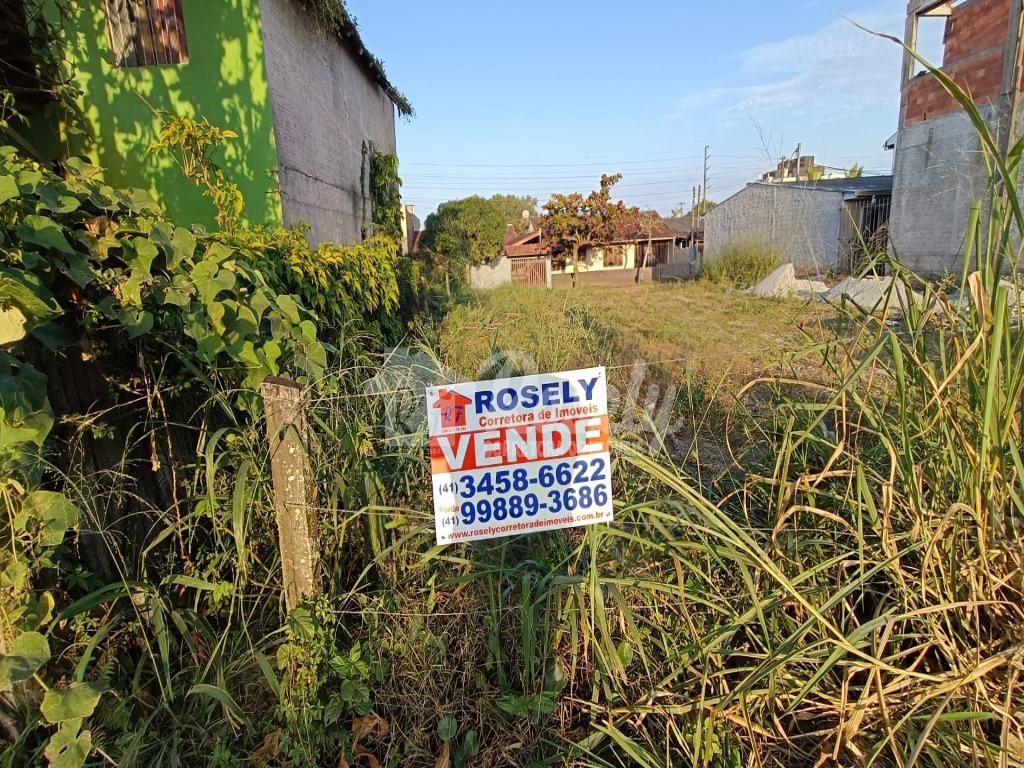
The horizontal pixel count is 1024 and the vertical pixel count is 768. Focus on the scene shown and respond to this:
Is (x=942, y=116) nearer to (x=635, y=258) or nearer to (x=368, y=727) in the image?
(x=368, y=727)

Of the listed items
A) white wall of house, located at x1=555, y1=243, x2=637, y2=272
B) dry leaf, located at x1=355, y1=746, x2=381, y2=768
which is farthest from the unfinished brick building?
white wall of house, located at x1=555, y1=243, x2=637, y2=272

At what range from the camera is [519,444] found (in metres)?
1.50

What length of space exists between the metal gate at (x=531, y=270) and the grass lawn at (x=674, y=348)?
13.5m

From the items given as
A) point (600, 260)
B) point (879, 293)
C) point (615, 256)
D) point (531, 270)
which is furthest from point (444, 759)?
point (615, 256)

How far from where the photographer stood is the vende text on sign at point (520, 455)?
4.80ft

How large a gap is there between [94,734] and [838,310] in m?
2.60

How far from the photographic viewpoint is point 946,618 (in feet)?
4.10

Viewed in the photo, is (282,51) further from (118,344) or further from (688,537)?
(688,537)

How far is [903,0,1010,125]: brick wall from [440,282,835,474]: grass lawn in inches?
267

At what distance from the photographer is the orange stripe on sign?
4.82 feet

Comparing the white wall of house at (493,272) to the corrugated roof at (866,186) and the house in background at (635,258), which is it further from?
the corrugated roof at (866,186)

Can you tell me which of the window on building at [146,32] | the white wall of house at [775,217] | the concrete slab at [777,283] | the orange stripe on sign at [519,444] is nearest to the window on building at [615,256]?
the white wall of house at [775,217]

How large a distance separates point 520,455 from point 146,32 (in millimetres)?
6129

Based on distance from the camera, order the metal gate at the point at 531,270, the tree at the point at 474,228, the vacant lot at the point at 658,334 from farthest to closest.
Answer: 1. the metal gate at the point at 531,270
2. the tree at the point at 474,228
3. the vacant lot at the point at 658,334
